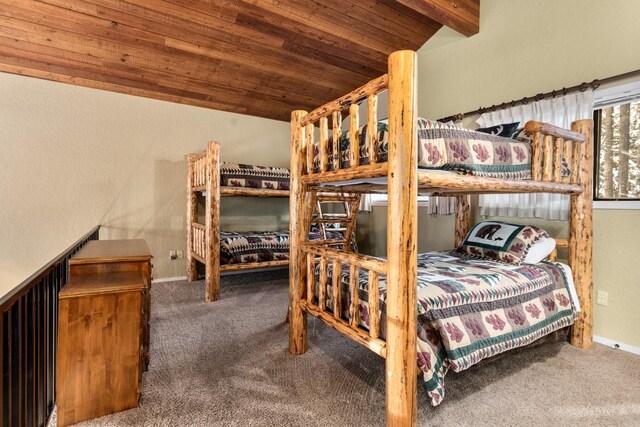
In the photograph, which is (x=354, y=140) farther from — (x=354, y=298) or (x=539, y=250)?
(x=539, y=250)

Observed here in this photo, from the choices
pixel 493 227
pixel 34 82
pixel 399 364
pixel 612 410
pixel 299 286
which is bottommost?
pixel 612 410

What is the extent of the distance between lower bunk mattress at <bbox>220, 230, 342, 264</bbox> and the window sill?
2.28 metres

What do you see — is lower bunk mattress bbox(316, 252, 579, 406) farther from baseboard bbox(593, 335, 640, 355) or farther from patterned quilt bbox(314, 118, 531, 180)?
patterned quilt bbox(314, 118, 531, 180)

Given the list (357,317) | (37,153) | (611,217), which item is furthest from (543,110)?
(37,153)

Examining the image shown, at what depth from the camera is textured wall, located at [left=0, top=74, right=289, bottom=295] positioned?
10.4ft

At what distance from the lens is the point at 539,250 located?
85.8 inches

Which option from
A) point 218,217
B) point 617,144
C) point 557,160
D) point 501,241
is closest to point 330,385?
point 501,241

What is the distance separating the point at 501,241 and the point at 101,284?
2453 mm

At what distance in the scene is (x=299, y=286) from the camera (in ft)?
6.51

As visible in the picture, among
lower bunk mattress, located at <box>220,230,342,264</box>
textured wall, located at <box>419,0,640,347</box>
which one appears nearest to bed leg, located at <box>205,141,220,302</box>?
lower bunk mattress, located at <box>220,230,342,264</box>

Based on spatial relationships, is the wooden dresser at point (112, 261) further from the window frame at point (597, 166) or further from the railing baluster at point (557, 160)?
the window frame at point (597, 166)

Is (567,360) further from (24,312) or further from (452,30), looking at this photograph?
(452,30)

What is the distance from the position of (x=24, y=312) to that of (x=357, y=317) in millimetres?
1304

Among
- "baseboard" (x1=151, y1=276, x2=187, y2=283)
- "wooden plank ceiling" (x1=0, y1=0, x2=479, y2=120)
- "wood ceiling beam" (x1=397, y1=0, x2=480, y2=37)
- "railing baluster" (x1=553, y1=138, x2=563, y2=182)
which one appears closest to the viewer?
"railing baluster" (x1=553, y1=138, x2=563, y2=182)
